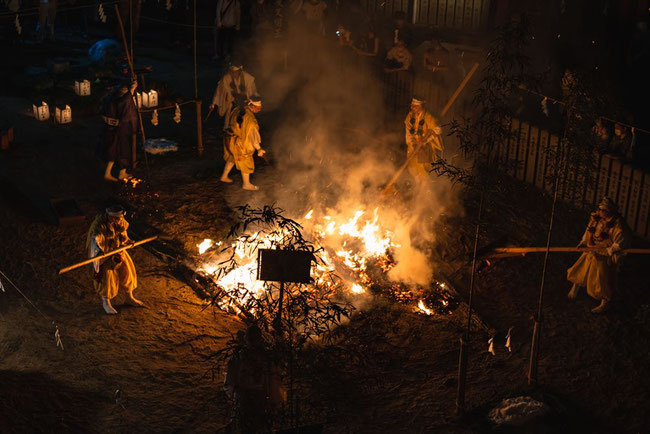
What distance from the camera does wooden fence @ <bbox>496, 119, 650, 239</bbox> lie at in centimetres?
1230

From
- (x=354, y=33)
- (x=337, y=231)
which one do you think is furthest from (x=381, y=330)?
(x=354, y=33)

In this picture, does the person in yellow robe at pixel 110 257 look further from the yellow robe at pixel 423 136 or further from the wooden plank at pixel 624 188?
the wooden plank at pixel 624 188

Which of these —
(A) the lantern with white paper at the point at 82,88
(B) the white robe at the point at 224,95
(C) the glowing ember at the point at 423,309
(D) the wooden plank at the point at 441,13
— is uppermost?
(D) the wooden plank at the point at 441,13

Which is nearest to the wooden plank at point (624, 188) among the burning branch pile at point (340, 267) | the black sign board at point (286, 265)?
the burning branch pile at point (340, 267)

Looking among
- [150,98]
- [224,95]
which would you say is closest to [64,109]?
[150,98]

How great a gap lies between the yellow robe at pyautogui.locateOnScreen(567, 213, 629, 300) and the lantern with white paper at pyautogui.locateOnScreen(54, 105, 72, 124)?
36.6 ft

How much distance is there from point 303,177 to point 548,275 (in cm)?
524

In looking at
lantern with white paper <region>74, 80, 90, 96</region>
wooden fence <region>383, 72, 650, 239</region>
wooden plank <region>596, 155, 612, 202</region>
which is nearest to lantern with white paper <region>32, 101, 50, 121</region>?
lantern with white paper <region>74, 80, 90, 96</region>

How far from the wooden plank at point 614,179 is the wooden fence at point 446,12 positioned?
8965 mm

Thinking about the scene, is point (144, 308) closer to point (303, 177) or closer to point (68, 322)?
point (68, 322)

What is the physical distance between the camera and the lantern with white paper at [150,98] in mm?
16781

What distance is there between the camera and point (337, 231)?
42.1 ft

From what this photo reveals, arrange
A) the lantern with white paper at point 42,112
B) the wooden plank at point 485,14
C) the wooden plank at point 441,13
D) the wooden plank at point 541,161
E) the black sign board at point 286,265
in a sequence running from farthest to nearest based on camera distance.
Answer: the wooden plank at point 441,13 → the wooden plank at point 485,14 → the lantern with white paper at point 42,112 → the wooden plank at point 541,161 → the black sign board at point 286,265

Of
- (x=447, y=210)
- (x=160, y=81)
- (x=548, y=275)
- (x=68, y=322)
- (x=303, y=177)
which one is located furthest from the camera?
(x=160, y=81)
